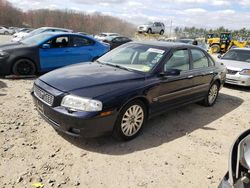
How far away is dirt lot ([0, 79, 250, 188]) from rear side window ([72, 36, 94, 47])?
3.64m

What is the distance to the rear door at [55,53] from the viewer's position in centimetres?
726

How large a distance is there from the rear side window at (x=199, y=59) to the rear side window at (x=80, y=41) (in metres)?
4.39

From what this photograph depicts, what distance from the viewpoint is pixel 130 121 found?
3674 millimetres

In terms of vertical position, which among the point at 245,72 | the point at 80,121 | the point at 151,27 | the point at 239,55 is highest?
the point at 151,27

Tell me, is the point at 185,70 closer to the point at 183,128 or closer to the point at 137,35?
the point at 183,128

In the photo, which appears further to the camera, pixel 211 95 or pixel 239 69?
pixel 239 69

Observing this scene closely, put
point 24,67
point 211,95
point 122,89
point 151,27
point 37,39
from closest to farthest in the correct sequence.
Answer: point 122,89, point 211,95, point 24,67, point 37,39, point 151,27

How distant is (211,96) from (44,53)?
16.5 ft

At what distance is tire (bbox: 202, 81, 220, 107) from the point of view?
5.81 meters

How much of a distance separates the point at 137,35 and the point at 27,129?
2870 cm

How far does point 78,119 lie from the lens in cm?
309

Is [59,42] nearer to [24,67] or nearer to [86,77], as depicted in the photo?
[24,67]

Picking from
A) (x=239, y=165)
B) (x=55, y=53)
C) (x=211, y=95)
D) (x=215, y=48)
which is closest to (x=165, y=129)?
(x=211, y=95)

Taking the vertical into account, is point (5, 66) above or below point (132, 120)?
above
